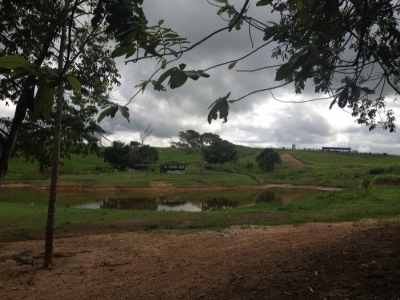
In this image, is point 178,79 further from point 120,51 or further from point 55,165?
point 55,165

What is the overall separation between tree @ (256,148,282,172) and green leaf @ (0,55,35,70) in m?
49.9

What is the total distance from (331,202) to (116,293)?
1164cm

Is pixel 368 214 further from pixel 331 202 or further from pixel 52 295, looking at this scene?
pixel 52 295

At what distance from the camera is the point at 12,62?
1337 mm

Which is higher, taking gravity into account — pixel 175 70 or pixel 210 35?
pixel 210 35

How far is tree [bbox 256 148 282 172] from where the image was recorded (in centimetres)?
5009

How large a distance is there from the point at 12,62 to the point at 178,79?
2.26 feet

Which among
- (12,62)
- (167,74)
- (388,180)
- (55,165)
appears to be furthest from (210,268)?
(388,180)

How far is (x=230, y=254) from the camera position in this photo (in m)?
5.30

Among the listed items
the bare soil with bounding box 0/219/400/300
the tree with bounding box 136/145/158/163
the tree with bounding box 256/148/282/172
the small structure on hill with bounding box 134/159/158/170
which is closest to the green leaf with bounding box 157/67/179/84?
the bare soil with bounding box 0/219/400/300

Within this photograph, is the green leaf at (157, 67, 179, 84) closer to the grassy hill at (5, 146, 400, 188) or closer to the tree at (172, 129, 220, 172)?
the grassy hill at (5, 146, 400, 188)

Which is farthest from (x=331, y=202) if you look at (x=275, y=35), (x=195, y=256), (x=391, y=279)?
(x=275, y=35)

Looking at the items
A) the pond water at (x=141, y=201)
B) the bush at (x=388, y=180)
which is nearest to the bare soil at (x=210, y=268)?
the pond water at (x=141, y=201)

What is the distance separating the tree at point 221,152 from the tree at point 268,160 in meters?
Result: 4.60
